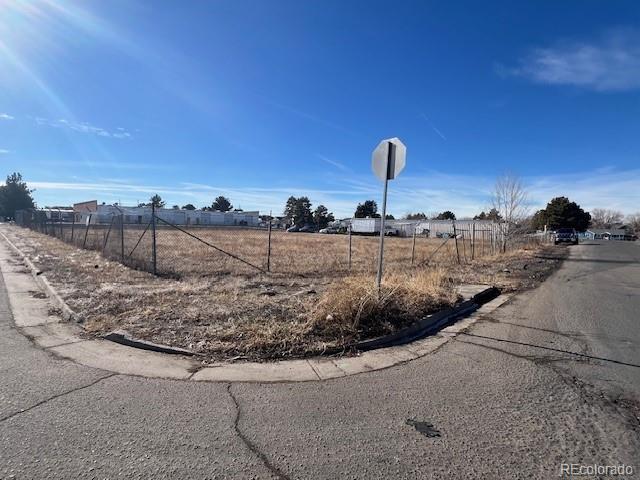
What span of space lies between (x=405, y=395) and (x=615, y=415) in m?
1.77

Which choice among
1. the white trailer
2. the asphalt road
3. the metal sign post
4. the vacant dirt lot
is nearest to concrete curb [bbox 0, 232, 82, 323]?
the vacant dirt lot

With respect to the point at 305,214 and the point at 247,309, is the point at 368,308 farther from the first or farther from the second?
the point at 305,214

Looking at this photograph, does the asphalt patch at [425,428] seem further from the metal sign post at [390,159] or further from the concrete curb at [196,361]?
the metal sign post at [390,159]

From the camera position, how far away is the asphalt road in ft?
7.87

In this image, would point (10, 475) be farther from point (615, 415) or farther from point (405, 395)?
point (615, 415)

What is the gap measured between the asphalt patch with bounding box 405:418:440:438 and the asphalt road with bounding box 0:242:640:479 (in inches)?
0.6

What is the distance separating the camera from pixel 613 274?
13.6 meters

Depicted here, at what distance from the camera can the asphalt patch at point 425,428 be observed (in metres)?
2.77

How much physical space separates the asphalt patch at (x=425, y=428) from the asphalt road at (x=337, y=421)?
0.01m

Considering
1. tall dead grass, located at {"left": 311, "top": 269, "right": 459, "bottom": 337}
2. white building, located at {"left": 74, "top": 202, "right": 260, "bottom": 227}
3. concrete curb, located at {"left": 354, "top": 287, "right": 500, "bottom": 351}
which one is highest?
white building, located at {"left": 74, "top": 202, "right": 260, "bottom": 227}

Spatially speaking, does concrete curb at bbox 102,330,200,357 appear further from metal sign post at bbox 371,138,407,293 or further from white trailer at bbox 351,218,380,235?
white trailer at bbox 351,218,380,235

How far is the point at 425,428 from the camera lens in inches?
112

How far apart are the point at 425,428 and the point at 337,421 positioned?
27.6 inches

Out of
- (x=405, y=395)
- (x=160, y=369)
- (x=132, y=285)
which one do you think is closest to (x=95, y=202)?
(x=132, y=285)
